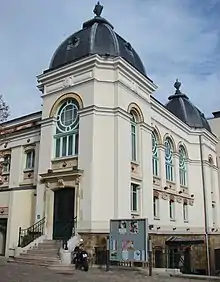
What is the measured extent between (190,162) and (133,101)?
490 inches

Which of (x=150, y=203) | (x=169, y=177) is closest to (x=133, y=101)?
(x=150, y=203)

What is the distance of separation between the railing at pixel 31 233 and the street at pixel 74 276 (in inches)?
191

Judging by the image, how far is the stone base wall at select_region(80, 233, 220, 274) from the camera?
20109mm

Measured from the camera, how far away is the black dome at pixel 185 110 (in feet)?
120

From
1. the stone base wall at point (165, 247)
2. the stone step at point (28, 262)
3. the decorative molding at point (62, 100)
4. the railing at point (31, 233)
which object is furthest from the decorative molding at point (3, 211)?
the stone base wall at point (165, 247)

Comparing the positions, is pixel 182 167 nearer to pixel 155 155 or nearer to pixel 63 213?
pixel 155 155

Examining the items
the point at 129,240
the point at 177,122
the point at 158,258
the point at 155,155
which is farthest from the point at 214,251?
the point at 129,240

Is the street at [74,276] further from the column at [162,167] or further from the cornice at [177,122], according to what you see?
the cornice at [177,122]

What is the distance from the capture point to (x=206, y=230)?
1298 inches

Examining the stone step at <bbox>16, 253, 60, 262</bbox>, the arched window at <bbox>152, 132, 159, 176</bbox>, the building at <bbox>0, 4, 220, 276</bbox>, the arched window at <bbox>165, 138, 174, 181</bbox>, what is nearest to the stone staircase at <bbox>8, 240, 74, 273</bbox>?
the stone step at <bbox>16, 253, 60, 262</bbox>

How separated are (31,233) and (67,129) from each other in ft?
22.1

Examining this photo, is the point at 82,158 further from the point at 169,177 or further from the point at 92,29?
the point at 169,177

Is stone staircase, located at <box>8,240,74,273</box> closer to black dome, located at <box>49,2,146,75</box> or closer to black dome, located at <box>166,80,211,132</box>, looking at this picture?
black dome, located at <box>49,2,146,75</box>

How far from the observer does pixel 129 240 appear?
1694cm
